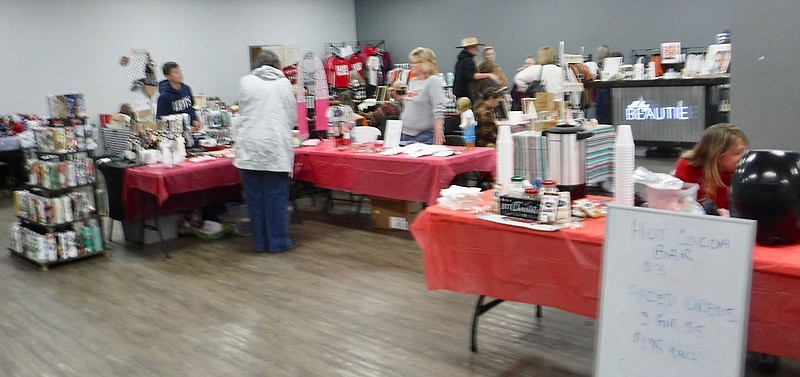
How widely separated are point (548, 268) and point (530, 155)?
1.76 ft

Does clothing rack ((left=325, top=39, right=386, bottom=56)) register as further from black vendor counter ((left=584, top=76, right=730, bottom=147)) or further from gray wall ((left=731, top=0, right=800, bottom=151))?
gray wall ((left=731, top=0, right=800, bottom=151))

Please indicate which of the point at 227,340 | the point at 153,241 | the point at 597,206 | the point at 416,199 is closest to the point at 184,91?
the point at 153,241

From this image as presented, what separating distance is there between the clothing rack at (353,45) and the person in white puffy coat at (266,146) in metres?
8.65

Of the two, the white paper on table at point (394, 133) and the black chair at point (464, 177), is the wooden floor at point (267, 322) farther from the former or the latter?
the white paper on table at point (394, 133)

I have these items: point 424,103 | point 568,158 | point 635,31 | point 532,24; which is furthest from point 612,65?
point 568,158

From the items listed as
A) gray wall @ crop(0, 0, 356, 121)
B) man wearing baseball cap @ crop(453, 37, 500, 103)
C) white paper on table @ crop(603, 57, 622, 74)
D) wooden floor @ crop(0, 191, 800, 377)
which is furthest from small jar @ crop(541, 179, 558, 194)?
gray wall @ crop(0, 0, 356, 121)

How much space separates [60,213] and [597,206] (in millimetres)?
3817

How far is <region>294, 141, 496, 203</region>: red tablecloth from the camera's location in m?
4.77

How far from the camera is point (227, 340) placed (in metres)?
3.47

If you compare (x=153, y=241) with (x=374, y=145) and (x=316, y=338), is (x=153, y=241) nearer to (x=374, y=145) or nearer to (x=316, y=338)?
(x=374, y=145)

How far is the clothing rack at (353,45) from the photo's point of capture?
13633 millimetres

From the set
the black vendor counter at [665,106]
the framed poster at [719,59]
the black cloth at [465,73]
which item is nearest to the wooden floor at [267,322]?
the black cloth at [465,73]

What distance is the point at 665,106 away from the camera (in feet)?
28.3

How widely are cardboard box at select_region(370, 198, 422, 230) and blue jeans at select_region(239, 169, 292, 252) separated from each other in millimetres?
874
